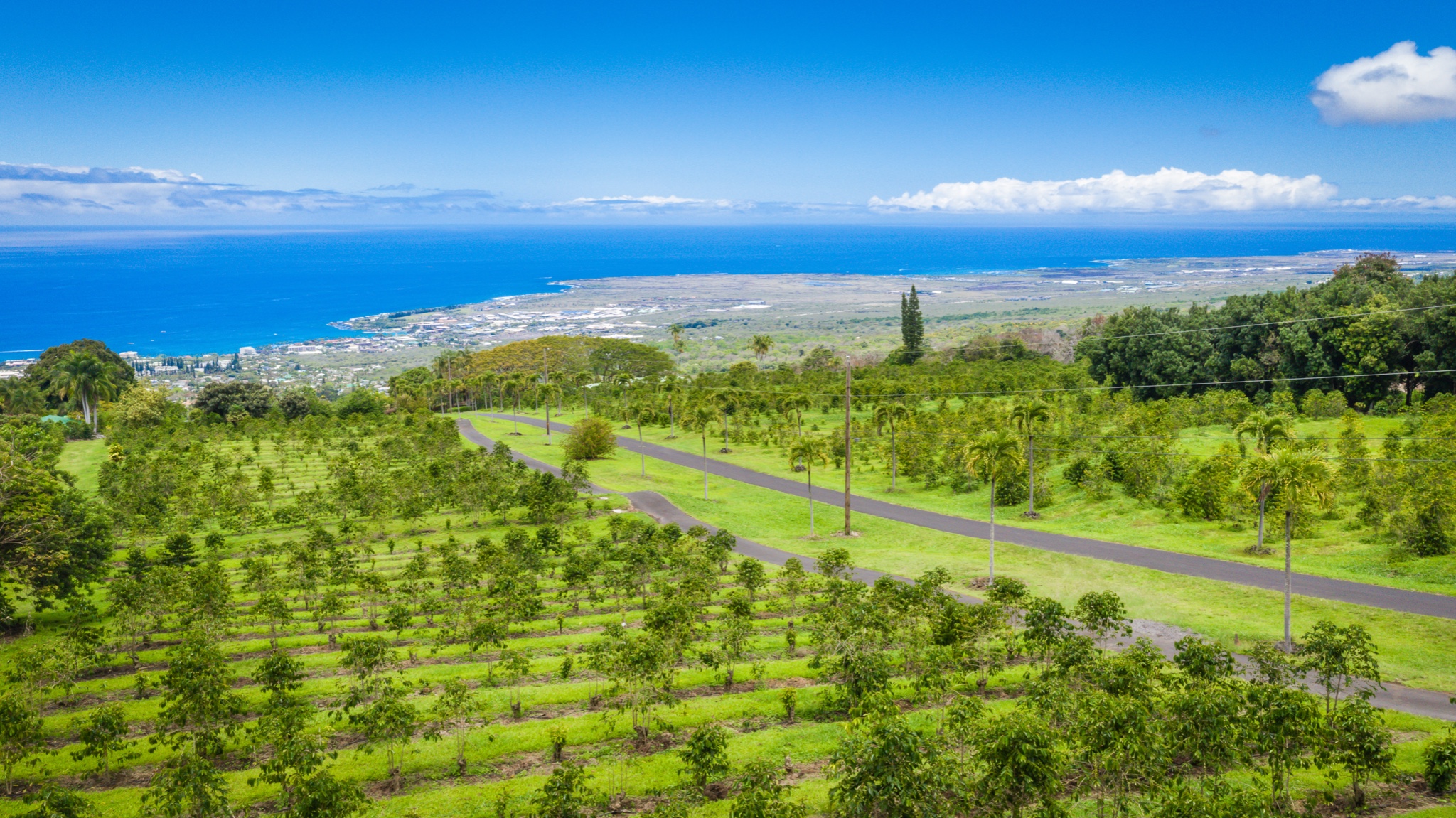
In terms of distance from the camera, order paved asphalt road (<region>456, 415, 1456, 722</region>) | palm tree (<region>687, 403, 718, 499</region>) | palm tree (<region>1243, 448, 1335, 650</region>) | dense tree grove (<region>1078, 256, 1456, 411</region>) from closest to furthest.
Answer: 1. paved asphalt road (<region>456, 415, 1456, 722</region>)
2. palm tree (<region>1243, 448, 1335, 650</region>)
3. palm tree (<region>687, 403, 718, 499</region>)
4. dense tree grove (<region>1078, 256, 1456, 411</region>)

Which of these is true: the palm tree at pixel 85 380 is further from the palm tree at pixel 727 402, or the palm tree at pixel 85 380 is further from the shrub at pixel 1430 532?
the shrub at pixel 1430 532

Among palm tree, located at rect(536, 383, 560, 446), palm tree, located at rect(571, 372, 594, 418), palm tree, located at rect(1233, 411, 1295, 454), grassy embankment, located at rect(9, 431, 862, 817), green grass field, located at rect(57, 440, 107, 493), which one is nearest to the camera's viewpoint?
grassy embankment, located at rect(9, 431, 862, 817)

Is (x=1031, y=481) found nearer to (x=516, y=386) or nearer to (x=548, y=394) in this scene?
(x=548, y=394)

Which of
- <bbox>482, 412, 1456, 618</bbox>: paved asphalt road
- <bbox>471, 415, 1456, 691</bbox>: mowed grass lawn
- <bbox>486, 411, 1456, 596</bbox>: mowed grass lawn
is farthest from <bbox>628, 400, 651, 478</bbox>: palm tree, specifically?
<bbox>482, 412, 1456, 618</bbox>: paved asphalt road

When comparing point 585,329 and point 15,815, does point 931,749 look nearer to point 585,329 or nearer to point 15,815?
point 15,815

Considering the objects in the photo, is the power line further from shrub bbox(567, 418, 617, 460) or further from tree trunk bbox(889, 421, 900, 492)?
shrub bbox(567, 418, 617, 460)

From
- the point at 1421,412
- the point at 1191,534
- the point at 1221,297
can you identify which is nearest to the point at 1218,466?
the point at 1191,534
